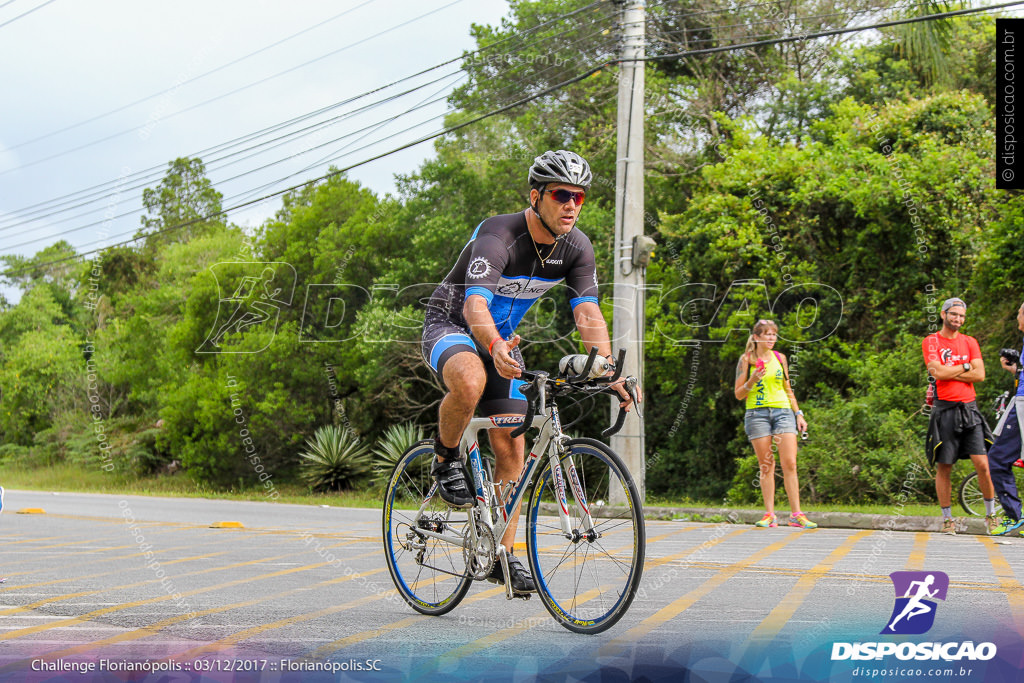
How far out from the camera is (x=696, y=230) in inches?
667

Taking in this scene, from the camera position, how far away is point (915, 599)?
471 cm

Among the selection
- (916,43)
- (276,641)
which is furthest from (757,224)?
(276,641)

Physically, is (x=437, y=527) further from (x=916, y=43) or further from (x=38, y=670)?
(x=916, y=43)

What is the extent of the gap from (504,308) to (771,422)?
19.1 feet

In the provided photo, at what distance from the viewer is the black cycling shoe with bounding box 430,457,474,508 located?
4570 millimetres

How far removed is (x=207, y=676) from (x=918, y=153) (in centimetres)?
1615

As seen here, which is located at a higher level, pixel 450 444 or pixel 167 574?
pixel 450 444

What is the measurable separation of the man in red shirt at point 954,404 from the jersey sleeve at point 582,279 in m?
5.31

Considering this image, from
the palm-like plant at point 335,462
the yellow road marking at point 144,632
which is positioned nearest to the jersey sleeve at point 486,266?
the yellow road marking at point 144,632

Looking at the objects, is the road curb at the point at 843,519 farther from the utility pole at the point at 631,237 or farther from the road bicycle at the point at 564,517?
the road bicycle at the point at 564,517

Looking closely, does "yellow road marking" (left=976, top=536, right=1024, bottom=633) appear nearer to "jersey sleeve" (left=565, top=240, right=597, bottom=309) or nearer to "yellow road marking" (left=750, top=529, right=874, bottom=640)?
"yellow road marking" (left=750, top=529, right=874, bottom=640)

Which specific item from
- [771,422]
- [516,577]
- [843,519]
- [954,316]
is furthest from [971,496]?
[516,577]

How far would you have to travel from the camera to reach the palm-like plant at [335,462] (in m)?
20.9

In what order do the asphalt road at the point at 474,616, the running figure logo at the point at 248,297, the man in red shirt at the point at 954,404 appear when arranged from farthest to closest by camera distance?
the running figure logo at the point at 248,297 < the man in red shirt at the point at 954,404 < the asphalt road at the point at 474,616
